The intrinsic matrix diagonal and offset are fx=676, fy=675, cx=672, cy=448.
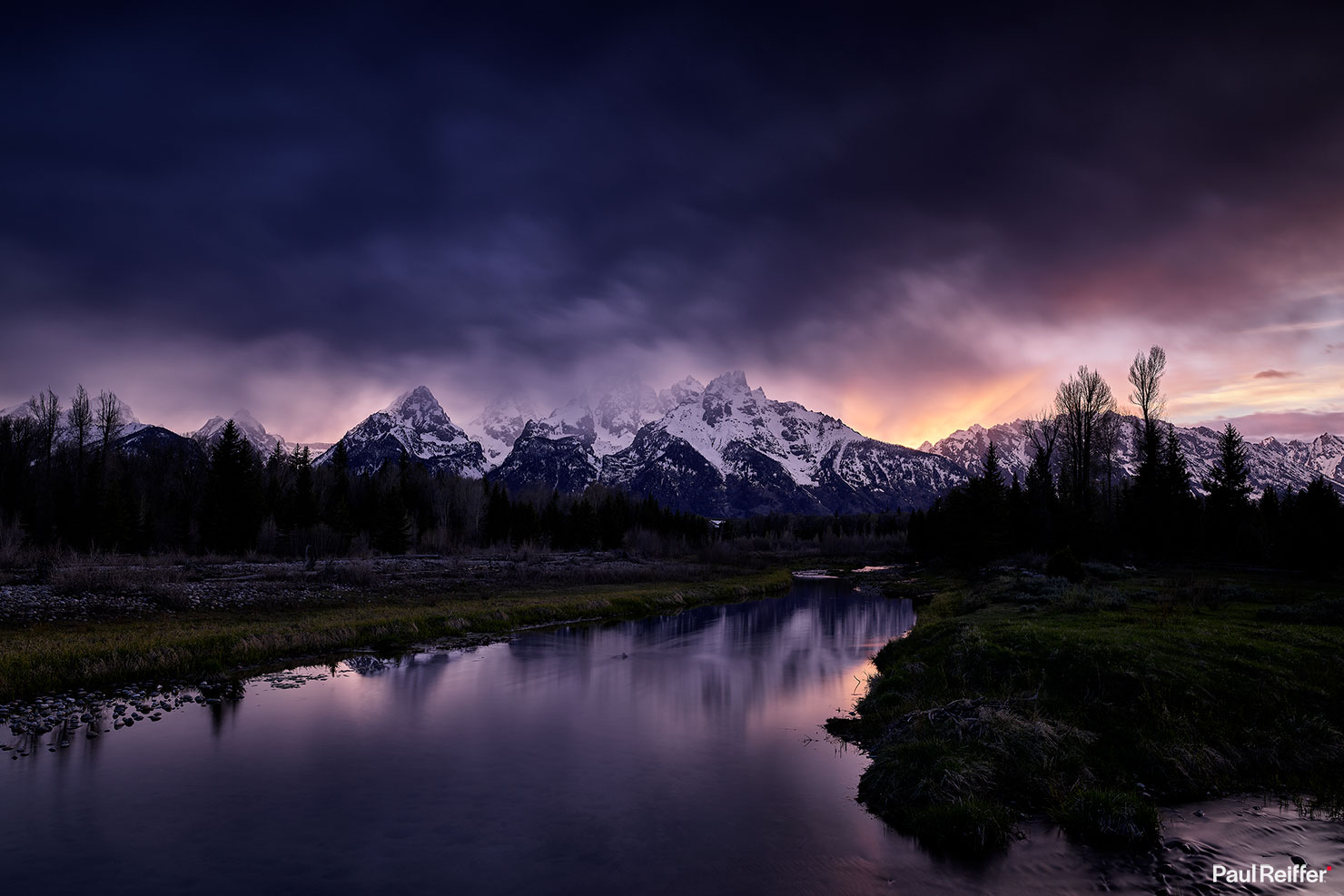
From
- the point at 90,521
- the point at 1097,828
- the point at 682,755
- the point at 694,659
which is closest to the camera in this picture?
the point at 1097,828

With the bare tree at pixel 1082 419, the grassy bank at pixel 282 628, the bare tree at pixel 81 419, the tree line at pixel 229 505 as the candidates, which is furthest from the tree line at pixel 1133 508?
the bare tree at pixel 81 419

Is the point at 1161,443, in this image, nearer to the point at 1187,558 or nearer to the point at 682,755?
the point at 1187,558

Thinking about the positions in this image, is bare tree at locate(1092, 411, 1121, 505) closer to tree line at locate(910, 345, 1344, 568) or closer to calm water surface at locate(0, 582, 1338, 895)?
tree line at locate(910, 345, 1344, 568)

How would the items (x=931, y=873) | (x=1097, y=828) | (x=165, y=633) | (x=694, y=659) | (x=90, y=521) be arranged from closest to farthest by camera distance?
1. (x=931, y=873)
2. (x=1097, y=828)
3. (x=165, y=633)
4. (x=694, y=659)
5. (x=90, y=521)

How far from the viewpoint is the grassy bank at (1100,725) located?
48.1 feet

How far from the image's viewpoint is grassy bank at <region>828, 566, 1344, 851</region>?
1466 centimetres

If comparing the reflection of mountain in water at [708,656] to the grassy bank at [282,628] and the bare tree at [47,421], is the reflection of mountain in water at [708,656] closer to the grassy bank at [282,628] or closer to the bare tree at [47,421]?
the grassy bank at [282,628]

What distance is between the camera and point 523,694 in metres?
26.8

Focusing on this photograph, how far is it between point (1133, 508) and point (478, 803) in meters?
77.5

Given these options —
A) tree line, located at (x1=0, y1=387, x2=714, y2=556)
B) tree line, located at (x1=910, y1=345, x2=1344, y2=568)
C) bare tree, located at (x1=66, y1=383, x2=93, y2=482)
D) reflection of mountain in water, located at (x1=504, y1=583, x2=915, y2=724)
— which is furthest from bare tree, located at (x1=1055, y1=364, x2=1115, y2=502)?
Result: bare tree, located at (x1=66, y1=383, x2=93, y2=482)

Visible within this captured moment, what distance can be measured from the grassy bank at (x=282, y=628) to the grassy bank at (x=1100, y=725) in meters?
25.7

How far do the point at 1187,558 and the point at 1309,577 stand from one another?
1970 centimetres

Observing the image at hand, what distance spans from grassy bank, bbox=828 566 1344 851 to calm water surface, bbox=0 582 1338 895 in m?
1.07

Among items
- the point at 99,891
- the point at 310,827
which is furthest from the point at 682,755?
the point at 99,891
